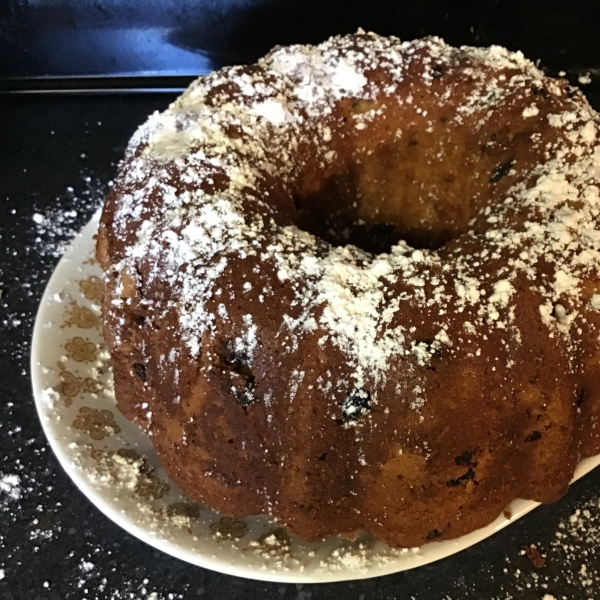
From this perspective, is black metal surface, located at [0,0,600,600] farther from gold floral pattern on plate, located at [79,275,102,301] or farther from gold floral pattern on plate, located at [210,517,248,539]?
gold floral pattern on plate, located at [79,275,102,301]

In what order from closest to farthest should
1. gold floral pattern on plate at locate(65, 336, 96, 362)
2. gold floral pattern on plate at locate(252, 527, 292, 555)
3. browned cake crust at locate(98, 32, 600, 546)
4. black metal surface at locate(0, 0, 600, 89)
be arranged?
browned cake crust at locate(98, 32, 600, 546) → gold floral pattern on plate at locate(252, 527, 292, 555) → gold floral pattern on plate at locate(65, 336, 96, 362) → black metal surface at locate(0, 0, 600, 89)

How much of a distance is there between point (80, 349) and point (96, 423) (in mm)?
163

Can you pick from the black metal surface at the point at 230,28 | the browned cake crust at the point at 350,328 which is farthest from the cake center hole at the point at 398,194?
the black metal surface at the point at 230,28

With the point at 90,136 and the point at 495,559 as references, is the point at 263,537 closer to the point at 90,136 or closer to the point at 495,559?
the point at 495,559

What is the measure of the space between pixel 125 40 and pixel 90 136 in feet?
0.91

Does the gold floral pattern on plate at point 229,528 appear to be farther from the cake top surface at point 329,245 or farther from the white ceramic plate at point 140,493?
the cake top surface at point 329,245

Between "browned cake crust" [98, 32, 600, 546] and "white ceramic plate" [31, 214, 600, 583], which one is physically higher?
"browned cake crust" [98, 32, 600, 546]

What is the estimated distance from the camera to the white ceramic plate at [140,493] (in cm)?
102

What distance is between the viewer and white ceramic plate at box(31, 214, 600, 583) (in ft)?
3.34

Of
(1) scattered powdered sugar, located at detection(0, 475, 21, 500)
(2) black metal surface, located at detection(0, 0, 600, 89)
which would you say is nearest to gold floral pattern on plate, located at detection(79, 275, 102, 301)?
(1) scattered powdered sugar, located at detection(0, 475, 21, 500)

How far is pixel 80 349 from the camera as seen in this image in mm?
1274

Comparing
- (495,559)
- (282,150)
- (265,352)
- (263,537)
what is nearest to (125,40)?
(282,150)

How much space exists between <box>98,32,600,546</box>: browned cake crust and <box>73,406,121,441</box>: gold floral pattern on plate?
66 millimetres

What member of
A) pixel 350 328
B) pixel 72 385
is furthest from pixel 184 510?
pixel 350 328
